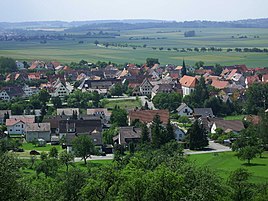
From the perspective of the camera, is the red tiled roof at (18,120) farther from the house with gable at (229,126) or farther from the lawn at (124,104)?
the house with gable at (229,126)

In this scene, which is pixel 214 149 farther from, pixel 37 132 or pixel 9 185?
pixel 9 185

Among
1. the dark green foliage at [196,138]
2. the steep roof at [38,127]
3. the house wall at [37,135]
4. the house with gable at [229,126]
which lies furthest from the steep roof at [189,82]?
the house wall at [37,135]

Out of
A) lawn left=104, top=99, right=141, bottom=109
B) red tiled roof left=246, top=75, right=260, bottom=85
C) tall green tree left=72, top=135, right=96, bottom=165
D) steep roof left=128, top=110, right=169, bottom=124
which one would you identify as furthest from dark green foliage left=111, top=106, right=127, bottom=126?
red tiled roof left=246, top=75, right=260, bottom=85

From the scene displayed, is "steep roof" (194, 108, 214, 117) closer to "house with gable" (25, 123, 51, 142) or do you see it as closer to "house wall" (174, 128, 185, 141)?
"house wall" (174, 128, 185, 141)

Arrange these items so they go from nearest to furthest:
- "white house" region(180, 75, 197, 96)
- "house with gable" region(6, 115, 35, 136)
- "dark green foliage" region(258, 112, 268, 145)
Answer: "dark green foliage" region(258, 112, 268, 145), "house with gable" region(6, 115, 35, 136), "white house" region(180, 75, 197, 96)


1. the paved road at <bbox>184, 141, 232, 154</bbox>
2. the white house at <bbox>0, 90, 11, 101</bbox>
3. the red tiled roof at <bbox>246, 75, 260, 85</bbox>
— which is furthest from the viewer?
the red tiled roof at <bbox>246, 75, 260, 85</bbox>

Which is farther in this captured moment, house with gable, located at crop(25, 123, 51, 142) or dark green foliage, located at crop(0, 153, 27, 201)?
house with gable, located at crop(25, 123, 51, 142)
